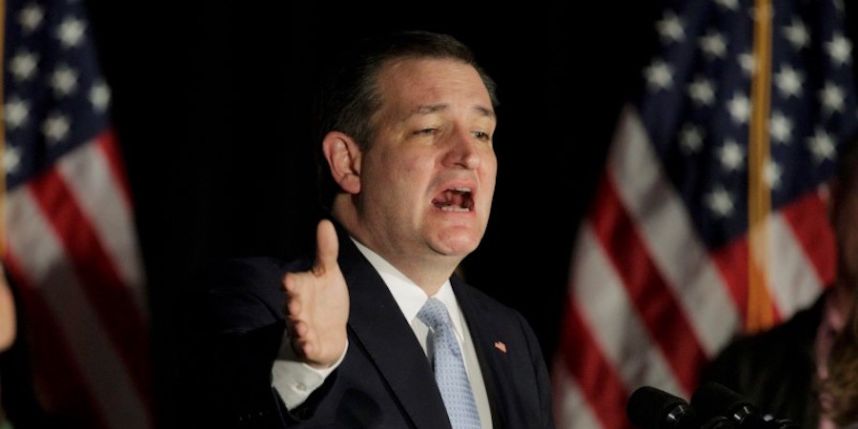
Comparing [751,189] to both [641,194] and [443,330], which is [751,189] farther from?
[443,330]

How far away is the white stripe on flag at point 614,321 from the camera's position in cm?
355

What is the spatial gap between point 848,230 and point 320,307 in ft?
6.32

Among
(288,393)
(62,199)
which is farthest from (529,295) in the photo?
(288,393)

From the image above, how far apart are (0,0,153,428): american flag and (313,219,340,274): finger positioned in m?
2.01

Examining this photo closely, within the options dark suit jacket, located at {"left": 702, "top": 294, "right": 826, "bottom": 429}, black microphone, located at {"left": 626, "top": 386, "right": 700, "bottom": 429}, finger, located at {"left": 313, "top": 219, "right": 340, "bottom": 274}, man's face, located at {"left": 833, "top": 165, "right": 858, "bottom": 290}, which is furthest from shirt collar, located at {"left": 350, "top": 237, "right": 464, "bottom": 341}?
man's face, located at {"left": 833, "top": 165, "right": 858, "bottom": 290}

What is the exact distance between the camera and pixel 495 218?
13.1ft

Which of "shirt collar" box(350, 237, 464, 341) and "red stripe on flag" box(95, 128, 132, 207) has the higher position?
"shirt collar" box(350, 237, 464, 341)

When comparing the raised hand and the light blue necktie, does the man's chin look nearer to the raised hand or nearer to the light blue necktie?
the light blue necktie

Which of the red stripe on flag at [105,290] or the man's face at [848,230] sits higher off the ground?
the man's face at [848,230]

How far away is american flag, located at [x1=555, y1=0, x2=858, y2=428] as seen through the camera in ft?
11.6

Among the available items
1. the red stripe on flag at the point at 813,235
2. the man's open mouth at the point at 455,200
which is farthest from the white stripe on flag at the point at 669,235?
the man's open mouth at the point at 455,200

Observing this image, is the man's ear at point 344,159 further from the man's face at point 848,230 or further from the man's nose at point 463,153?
the man's face at point 848,230

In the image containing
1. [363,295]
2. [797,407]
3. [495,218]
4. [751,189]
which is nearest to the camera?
[363,295]

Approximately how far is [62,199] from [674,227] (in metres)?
1.66
